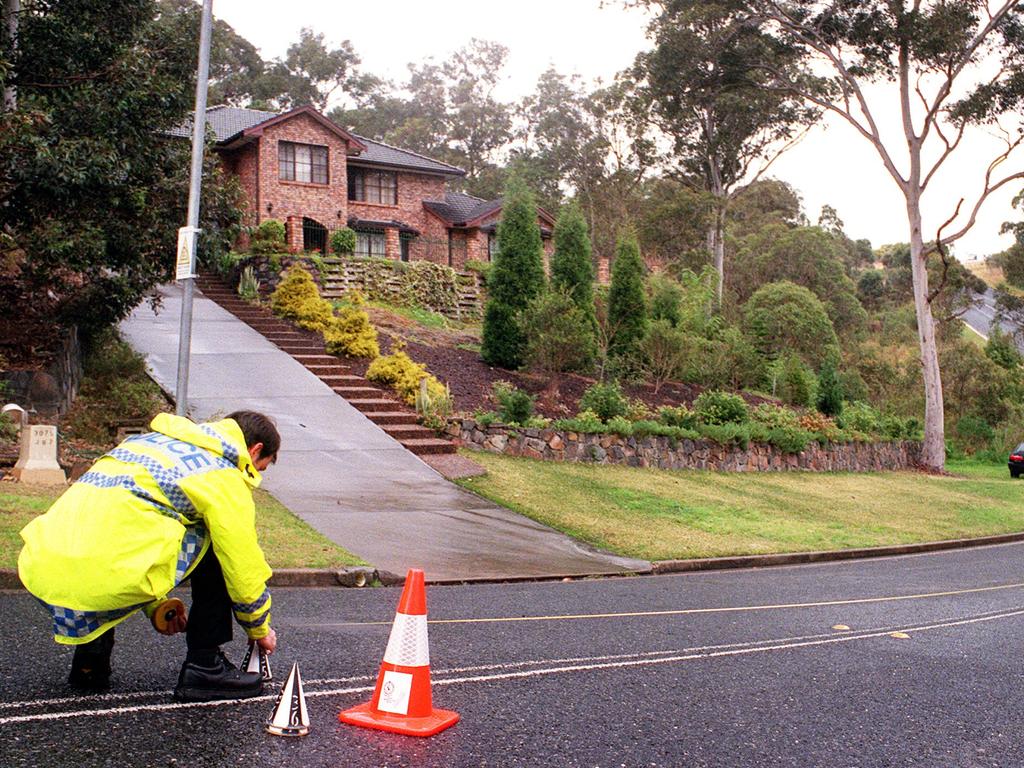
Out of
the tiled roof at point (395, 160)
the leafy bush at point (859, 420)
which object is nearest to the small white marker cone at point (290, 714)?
the leafy bush at point (859, 420)

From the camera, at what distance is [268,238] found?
32.1m

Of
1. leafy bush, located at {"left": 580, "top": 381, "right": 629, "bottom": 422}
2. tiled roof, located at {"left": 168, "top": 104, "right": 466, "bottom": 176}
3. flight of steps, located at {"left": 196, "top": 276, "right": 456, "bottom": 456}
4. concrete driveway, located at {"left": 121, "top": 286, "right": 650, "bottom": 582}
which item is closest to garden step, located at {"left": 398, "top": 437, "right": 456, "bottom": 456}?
flight of steps, located at {"left": 196, "top": 276, "right": 456, "bottom": 456}

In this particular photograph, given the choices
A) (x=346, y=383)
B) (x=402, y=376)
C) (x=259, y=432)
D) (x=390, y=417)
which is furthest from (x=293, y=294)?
(x=259, y=432)

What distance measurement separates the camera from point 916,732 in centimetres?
556

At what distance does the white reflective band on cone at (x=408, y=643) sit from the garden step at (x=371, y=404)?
13.6 meters

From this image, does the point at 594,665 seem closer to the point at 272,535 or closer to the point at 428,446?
the point at 272,535

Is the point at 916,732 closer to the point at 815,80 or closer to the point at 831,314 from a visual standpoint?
the point at 815,80

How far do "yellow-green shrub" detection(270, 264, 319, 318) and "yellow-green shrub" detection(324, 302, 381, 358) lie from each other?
2.56 m

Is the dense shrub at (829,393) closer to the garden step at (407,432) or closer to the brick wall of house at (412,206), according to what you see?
the garden step at (407,432)

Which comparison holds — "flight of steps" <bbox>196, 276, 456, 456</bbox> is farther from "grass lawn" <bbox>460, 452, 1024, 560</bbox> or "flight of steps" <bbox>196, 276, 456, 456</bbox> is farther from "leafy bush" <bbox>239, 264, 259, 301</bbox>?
"grass lawn" <bbox>460, 452, 1024, 560</bbox>

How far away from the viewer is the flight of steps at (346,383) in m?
17.7

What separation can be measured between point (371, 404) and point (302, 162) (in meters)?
22.5

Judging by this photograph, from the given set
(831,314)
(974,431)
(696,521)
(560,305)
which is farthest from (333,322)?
(831,314)

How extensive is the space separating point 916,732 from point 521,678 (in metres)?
2.20
